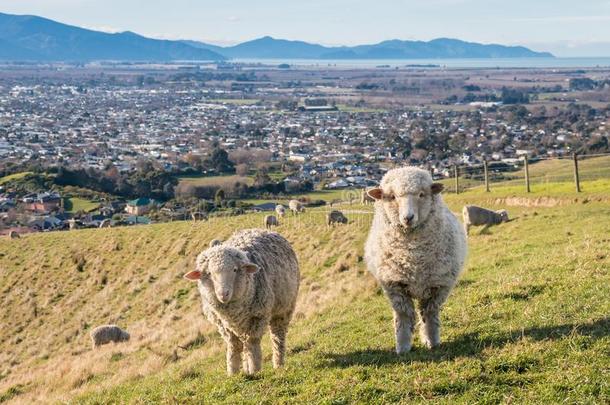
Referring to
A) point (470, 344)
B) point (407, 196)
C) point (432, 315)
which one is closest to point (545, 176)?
point (432, 315)

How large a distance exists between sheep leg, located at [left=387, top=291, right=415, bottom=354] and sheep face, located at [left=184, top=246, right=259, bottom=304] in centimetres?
175

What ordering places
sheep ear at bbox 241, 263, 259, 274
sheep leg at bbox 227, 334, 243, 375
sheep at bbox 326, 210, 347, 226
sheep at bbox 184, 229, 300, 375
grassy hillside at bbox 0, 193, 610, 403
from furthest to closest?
1. sheep at bbox 326, 210, 347, 226
2. sheep leg at bbox 227, 334, 243, 375
3. sheep ear at bbox 241, 263, 259, 274
4. sheep at bbox 184, 229, 300, 375
5. grassy hillside at bbox 0, 193, 610, 403

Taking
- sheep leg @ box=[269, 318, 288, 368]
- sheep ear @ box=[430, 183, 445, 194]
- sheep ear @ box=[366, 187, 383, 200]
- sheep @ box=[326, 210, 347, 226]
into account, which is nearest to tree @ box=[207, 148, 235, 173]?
A: sheep @ box=[326, 210, 347, 226]

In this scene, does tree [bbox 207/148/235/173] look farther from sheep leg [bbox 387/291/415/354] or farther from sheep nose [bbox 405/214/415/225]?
sheep nose [bbox 405/214/415/225]

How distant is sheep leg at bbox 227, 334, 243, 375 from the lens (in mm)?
8484

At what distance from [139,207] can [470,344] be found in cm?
4779

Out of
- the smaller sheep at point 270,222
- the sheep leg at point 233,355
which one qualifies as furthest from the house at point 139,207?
the sheep leg at point 233,355

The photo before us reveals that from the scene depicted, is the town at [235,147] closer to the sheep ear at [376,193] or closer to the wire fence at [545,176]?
the wire fence at [545,176]

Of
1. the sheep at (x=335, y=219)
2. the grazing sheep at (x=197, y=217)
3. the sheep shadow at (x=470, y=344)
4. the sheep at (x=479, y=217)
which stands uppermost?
the sheep shadow at (x=470, y=344)

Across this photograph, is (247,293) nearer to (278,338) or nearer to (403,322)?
(278,338)

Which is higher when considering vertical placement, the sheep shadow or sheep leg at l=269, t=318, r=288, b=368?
the sheep shadow

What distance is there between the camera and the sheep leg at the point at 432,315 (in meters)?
7.57

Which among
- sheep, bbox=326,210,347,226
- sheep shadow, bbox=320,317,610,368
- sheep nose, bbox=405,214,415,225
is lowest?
sheep, bbox=326,210,347,226

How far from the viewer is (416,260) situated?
755 cm
